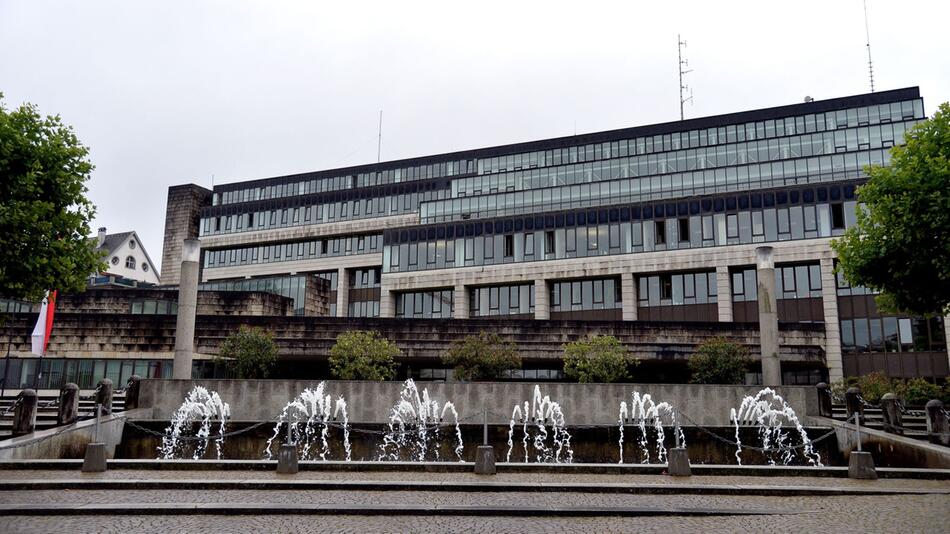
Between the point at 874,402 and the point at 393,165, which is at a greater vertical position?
the point at 393,165

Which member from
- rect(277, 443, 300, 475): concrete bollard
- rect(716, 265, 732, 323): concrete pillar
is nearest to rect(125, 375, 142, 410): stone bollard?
rect(277, 443, 300, 475): concrete bollard

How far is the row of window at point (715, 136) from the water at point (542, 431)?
52.5m

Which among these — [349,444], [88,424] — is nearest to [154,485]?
[88,424]

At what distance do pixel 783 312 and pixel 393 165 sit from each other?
48337 millimetres

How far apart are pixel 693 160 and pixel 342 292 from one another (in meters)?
38.3

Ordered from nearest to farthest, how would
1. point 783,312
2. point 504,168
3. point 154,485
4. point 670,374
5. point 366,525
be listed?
point 366,525 < point 154,485 < point 670,374 < point 783,312 < point 504,168

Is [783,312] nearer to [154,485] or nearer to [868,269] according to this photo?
[868,269]

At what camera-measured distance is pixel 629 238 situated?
5825 cm

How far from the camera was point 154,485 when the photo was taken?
15031 millimetres

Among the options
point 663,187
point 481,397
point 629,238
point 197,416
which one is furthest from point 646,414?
point 663,187

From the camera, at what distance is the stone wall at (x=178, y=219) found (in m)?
92.7

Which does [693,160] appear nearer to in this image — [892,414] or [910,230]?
[910,230]

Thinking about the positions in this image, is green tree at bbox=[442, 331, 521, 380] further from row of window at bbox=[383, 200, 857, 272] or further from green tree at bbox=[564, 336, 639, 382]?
row of window at bbox=[383, 200, 857, 272]

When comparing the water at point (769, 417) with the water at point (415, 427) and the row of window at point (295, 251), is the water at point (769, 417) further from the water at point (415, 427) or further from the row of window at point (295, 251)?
the row of window at point (295, 251)
